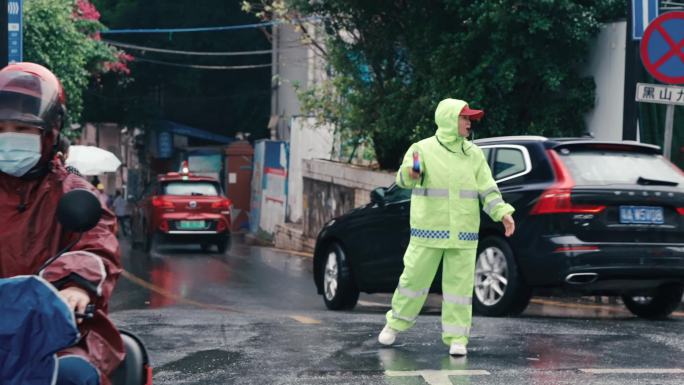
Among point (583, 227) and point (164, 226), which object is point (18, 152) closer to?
point (583, 227)

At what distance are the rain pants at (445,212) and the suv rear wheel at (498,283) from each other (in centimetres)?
227

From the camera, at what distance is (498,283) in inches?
410

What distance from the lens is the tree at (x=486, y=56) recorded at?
17203 millimetres

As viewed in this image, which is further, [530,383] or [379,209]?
[379,209]

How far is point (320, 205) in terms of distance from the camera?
95.9 feet

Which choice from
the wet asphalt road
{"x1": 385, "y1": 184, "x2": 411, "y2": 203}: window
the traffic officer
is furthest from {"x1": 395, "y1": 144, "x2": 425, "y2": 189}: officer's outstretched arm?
{"x1": 385, "y1": 184, "x2": 411, "y2": 203}: window

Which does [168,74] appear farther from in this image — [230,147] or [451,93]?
[451,93]

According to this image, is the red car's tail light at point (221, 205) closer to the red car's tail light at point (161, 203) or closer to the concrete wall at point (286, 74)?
the red car's tail light at point (161, 203)

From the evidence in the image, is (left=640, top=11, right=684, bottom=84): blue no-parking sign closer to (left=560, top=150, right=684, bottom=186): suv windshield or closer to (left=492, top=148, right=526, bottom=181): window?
(left=560, top=150, right=684, bottom=186): suv windshield

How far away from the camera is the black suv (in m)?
9.89

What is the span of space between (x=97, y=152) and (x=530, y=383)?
94.1ft

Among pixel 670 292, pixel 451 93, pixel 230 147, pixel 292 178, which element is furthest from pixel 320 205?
pixel 670 292

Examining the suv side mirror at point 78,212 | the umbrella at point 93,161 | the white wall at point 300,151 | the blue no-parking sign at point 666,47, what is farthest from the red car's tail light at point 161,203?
the suv side mirror at point 78,212

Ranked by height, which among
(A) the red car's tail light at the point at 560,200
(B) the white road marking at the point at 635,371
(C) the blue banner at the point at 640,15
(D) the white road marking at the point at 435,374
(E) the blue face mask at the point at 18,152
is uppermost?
(C) the blue banner at the point at 640,15
